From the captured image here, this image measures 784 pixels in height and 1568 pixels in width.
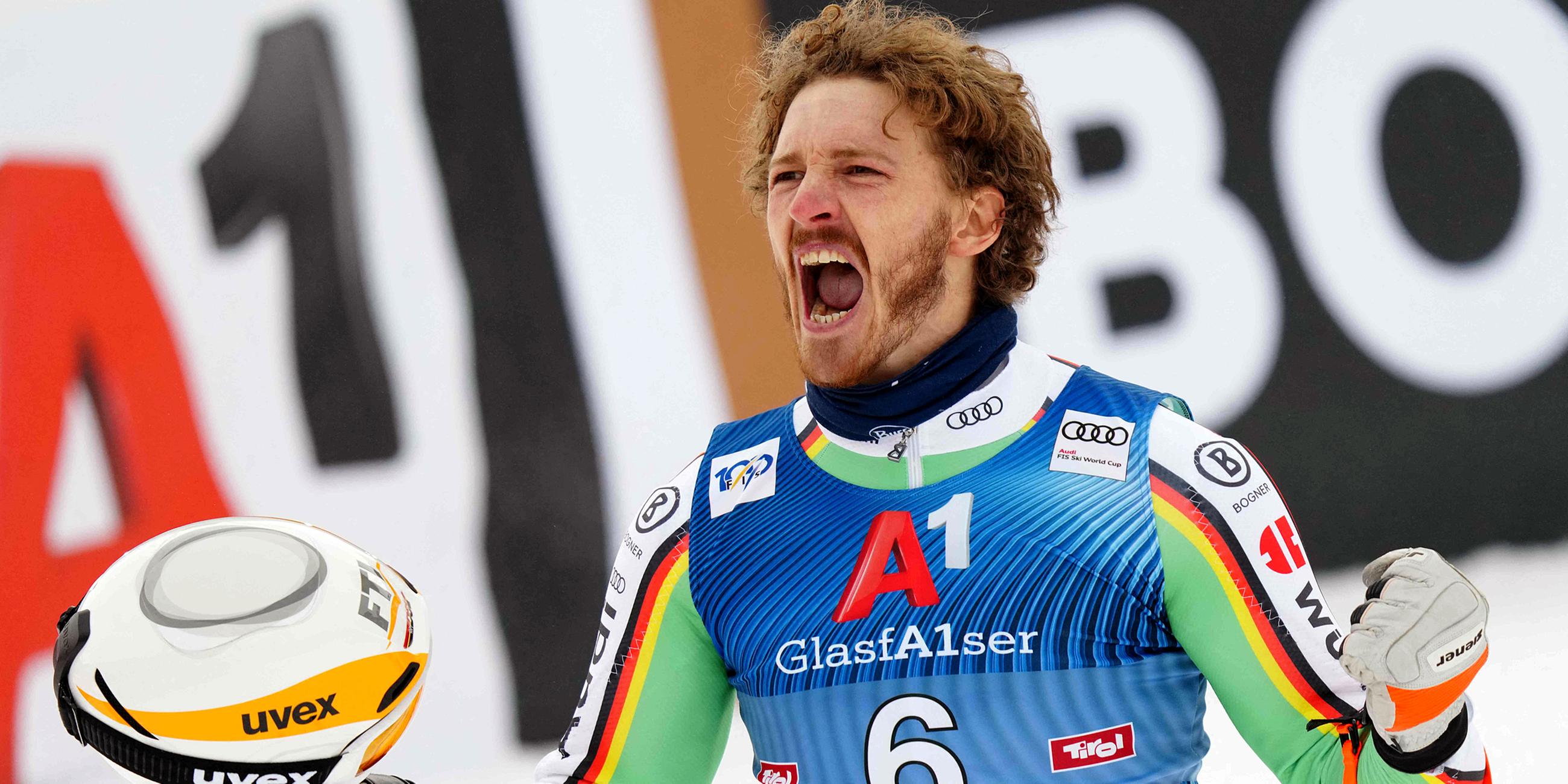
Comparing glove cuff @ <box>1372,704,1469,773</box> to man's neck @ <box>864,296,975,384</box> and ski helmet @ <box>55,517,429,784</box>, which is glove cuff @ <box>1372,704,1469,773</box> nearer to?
man's neck @ <box>864,296,975,384</box>

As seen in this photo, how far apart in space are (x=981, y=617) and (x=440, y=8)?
3155mm

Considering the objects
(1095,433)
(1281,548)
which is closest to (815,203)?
(1095,433)

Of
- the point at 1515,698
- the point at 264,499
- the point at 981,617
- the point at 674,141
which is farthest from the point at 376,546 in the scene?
the point at 1515,698

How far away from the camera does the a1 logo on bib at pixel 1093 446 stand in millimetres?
1497

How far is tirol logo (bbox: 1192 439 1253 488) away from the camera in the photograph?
1450 millimetres

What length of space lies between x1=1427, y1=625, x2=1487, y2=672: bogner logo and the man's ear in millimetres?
758

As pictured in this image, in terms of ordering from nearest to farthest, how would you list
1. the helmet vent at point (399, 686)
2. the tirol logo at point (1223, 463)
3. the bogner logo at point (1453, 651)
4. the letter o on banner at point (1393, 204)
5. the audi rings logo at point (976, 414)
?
the bogner logo at point (1453, 651), the helmet vent at point (399, 686), the tirol logo at point (1223, 463), the audi rings logo at point (976, 414), the letter o on banner at point (1393, 204)

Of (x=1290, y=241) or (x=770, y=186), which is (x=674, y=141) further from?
(x=770, y=186)

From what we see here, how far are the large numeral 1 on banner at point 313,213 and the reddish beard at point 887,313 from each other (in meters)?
2.61

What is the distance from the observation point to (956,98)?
5.63 feet

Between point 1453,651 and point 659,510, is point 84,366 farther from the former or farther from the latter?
point 1453,651

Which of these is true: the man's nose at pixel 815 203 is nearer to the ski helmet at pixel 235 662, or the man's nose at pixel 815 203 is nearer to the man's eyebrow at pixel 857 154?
the man's eyebrow at pixel 857 154

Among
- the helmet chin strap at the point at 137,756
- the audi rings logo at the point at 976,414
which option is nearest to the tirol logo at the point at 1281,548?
the audi rings logo at the point at 976,414

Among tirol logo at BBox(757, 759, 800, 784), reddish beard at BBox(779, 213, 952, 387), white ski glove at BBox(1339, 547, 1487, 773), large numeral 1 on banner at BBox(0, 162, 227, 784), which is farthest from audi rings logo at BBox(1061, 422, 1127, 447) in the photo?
large numeral 1 on banner at BBox(0, 162, 227, 784)
